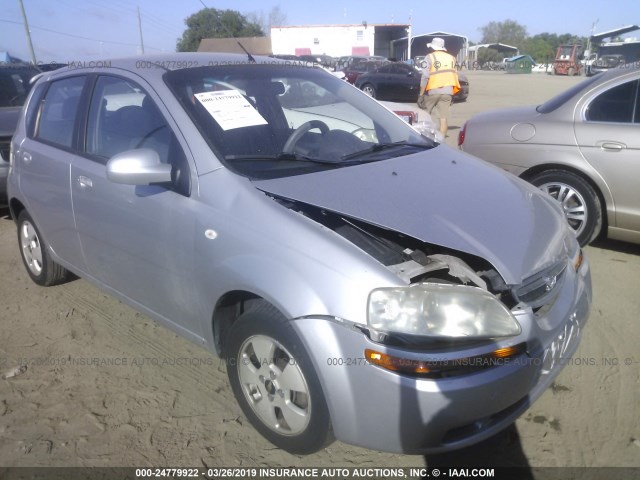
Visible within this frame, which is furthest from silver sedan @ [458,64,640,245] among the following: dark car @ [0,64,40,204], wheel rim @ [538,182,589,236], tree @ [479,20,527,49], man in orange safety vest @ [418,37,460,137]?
tree @ [479,20,527,49]

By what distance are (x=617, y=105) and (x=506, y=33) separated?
105509 millimetres

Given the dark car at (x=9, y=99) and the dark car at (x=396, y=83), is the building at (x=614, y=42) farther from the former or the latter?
the dark car at (x=9, y=99)

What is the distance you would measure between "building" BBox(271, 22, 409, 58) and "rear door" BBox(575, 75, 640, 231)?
42.6m

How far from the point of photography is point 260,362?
2.33m

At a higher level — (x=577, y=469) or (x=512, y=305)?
(x=512, y=305)

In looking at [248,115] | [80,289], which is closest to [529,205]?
[248,115]

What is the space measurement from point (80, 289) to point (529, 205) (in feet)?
11.0

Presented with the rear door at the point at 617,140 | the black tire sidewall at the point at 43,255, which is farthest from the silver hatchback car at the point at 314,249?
the rear door at the point at 617,140

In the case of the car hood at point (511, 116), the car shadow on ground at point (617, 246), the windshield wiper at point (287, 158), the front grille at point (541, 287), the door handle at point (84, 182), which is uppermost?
the windshield wiper at point (287, 158)

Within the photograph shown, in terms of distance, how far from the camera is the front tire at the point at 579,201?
14.1ft

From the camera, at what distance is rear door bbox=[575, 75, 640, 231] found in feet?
13.4

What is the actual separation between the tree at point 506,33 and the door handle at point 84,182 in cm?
10124

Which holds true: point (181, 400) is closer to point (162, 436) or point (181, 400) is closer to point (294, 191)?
point (162, 436)

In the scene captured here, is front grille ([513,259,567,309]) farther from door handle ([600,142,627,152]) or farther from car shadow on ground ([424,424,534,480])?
door handle ([600,142,627,152])
